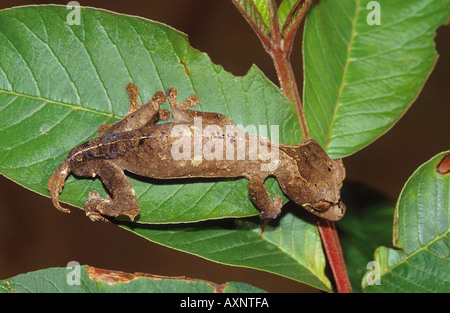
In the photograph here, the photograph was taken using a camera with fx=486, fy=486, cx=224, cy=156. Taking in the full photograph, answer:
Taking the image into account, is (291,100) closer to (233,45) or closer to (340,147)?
(340,147)

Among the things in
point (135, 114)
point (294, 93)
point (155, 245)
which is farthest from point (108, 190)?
point (155, 245)

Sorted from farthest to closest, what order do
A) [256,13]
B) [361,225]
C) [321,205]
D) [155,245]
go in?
[155,245]
[361,225]
[321,205]
[256,13]

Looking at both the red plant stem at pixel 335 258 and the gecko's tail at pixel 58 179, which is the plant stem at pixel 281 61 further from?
the gecko's tail at pixel 58 179

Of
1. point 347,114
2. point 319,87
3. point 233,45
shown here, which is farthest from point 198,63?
point 233,45

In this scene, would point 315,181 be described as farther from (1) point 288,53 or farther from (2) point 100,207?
(2) point 100,207

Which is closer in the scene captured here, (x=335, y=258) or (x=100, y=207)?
(x=335, y=258)

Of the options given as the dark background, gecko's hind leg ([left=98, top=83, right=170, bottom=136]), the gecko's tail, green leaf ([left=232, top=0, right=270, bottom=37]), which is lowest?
the dark background

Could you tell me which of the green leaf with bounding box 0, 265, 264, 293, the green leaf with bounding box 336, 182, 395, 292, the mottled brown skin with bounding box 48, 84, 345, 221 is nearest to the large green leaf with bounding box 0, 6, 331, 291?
the mottled brown skin with bounding box 48, 84, 345, 221

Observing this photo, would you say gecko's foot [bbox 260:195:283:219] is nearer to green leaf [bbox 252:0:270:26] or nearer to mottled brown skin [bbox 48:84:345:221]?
mottled brown skin [bbox 48:84:345:221]
